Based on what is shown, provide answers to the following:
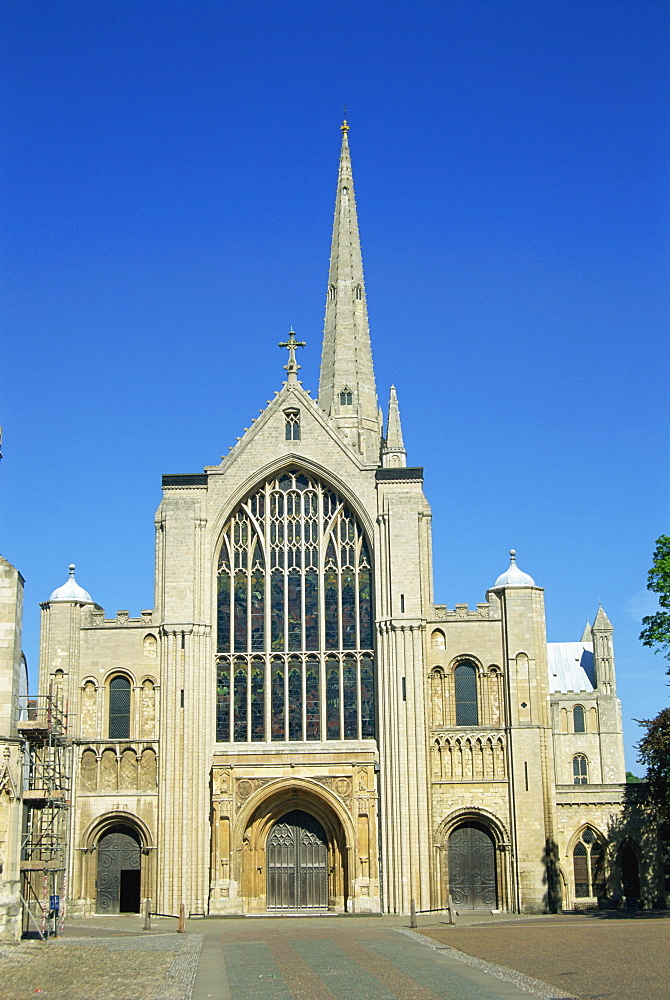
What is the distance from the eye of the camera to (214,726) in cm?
4869

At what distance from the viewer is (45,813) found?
155 feet

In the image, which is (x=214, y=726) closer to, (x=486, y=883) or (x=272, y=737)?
(x=272, y=737)

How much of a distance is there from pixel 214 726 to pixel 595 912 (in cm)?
1537

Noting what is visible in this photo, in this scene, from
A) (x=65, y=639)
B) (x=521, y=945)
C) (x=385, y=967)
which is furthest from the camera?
(x=65, y=639)

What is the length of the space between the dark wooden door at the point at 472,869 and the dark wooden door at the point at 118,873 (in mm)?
11738

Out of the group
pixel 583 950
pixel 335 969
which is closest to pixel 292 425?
pixel 583 950

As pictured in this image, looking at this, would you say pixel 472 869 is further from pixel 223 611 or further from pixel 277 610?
pixel 223 611

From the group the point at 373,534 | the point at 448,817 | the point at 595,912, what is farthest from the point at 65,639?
the point at 595,912

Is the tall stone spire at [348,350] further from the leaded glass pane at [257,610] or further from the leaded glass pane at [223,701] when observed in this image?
the leaded glass pane at [223,701]

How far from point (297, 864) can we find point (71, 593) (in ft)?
44.2

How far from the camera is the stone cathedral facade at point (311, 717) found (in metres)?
47.2

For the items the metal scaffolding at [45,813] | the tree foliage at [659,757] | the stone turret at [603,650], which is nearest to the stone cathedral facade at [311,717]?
the metal scaffolding at [45,813]

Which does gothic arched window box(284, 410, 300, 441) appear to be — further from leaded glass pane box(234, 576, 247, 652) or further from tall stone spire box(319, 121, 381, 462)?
tall stone spire box(319, 121, 381, 462)

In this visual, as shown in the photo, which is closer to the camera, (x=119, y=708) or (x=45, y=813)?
(x=45, y=813)
